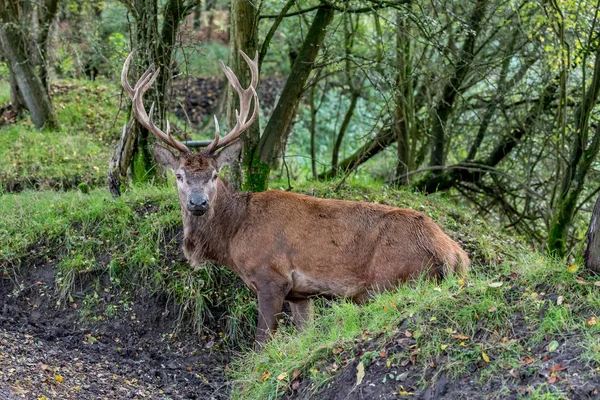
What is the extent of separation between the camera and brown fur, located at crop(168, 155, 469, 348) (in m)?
7.82

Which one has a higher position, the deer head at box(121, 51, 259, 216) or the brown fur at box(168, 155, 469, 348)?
the deer head at box(121, 51, 259, 216)

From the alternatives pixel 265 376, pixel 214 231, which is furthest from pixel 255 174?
pixel 265 376

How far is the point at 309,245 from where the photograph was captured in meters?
8.06

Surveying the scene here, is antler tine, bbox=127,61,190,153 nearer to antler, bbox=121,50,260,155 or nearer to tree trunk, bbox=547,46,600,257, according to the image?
antler, bbox=121,50,260,155

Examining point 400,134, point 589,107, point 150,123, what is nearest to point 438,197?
point 400,134

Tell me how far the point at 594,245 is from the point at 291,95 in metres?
5.11

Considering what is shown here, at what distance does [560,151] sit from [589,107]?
29.4 inches

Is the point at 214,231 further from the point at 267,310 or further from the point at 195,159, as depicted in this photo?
the point at 267,310

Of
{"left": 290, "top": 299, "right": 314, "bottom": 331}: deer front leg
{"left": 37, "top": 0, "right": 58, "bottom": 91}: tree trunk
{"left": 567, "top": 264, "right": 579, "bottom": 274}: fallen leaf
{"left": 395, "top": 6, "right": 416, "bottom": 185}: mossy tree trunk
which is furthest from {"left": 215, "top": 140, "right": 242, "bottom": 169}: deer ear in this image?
{"left": 37, "top": 0, "right": 58, "bottom": 91}: tree trunk

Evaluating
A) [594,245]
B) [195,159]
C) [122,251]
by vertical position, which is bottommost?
[122,251]

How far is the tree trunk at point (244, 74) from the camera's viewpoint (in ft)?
31.9

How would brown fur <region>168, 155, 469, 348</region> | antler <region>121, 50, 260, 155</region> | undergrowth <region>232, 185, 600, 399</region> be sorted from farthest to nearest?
antler <region>121, 50, 260, 155</region>, brown fur <region>168, 155, 469, 348</region>, undergrowth <region>232, 185, 600, 399</region>

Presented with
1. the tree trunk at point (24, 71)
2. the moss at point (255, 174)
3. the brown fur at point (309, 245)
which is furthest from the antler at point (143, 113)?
the tree trunk at point (24, 71)

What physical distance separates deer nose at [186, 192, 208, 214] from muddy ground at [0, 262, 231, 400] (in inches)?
61.8
